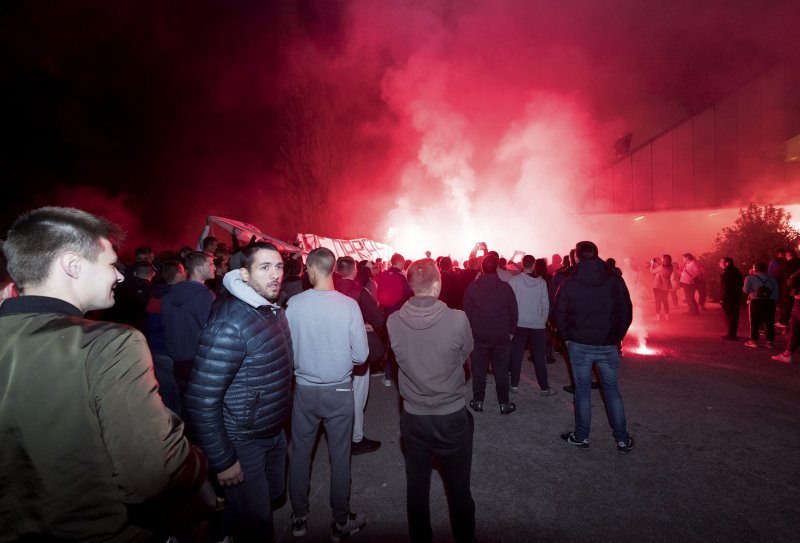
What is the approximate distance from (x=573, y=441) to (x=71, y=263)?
5163mm

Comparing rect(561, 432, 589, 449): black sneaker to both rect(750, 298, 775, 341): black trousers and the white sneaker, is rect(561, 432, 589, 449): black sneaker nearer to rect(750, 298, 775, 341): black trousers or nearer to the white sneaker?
the white sneaker

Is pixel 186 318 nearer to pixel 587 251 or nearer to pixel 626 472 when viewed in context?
pixel 587 251

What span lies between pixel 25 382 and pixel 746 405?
7.96m

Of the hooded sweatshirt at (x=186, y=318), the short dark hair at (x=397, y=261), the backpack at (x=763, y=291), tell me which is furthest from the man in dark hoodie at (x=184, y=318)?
the backpack at (x=763, y=291)

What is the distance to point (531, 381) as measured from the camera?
726 centimetres

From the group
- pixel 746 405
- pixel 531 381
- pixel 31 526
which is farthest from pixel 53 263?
pixel 746 405

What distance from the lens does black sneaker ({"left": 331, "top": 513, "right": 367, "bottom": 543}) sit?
3.25m

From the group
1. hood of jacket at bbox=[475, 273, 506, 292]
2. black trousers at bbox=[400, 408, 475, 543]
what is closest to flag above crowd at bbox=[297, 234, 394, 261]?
hood of jacket at bbox=[475, 273, 506, 292]

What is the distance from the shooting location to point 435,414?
2.77 m

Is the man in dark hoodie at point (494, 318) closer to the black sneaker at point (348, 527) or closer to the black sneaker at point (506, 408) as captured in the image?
the black sneaker at point (506, 408)

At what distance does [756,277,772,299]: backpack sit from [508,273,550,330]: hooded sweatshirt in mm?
6033

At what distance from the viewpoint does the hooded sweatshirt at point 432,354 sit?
109 inches

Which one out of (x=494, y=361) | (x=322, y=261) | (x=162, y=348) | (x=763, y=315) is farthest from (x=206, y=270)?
(x=763, y=315)

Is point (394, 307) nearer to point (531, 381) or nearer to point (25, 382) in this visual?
point (531, 381)
